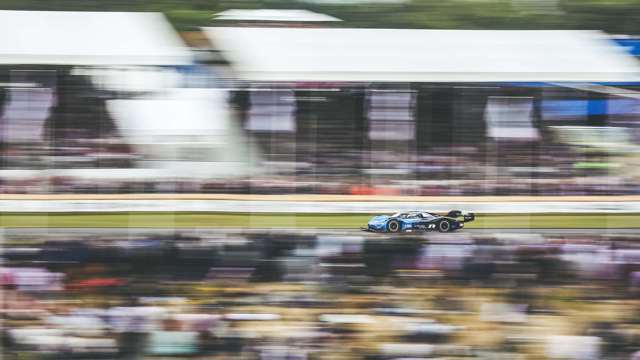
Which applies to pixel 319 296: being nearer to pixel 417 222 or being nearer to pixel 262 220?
pixel 262 220

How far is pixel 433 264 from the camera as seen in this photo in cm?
829

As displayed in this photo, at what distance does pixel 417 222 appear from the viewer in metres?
8.23

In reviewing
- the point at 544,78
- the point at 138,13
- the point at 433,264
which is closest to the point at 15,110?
the point at 138,13

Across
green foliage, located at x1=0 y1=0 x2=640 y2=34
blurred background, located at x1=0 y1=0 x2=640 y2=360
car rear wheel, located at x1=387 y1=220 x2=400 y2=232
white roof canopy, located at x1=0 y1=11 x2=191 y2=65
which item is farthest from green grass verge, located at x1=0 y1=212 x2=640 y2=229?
green foliage, located at x1=0 y1=0 x2=640 y2=34

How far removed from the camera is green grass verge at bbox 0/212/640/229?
8.13 meters

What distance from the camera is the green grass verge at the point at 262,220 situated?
8.13 meters

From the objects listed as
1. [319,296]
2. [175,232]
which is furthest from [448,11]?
[175,232]

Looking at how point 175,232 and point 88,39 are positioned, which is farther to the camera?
point 88,39

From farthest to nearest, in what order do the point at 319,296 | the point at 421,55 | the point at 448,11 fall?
1. the point at 448,11
2. the point at 421,55
3. the point at 319,296

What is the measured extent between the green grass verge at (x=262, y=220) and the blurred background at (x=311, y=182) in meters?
0.01

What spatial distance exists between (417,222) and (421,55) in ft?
4.26

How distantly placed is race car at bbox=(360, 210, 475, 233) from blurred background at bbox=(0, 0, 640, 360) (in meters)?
0.07

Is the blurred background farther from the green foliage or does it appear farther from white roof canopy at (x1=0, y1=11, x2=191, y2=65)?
the green foliage

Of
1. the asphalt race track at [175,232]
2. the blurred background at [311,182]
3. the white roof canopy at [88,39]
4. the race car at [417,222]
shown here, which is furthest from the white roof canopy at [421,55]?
the asphalt race track at [175,232]
